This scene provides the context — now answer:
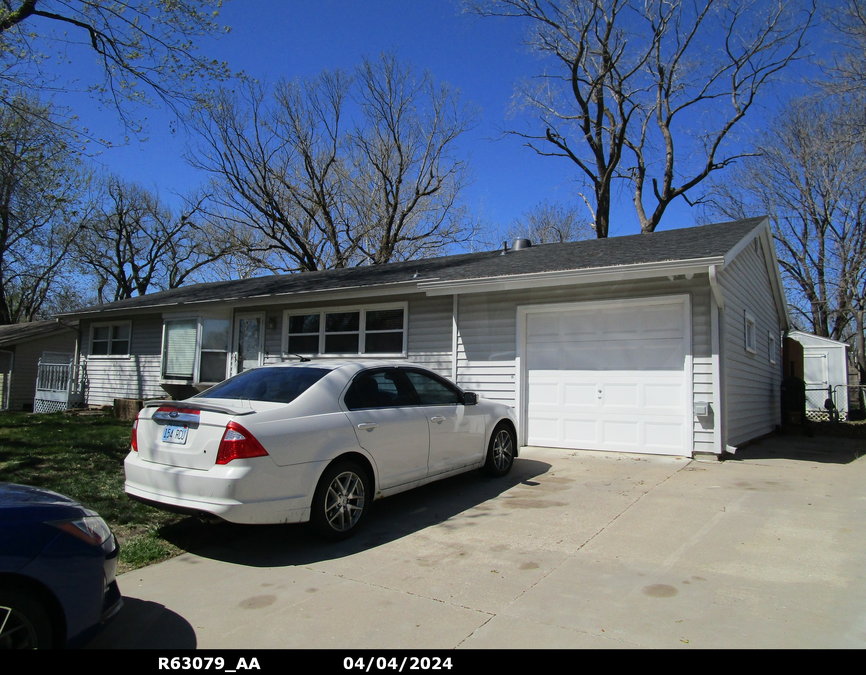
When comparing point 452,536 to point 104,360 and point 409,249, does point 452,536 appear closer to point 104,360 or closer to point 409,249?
point 104,360

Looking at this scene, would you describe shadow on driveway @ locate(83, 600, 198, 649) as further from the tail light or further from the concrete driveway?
the tail light

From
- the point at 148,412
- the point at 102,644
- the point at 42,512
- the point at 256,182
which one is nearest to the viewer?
the point at 42,512

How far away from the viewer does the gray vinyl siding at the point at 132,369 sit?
597 inches

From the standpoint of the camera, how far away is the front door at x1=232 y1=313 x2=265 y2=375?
13.0 meters

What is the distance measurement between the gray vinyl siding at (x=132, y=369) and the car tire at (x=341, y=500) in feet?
37.9

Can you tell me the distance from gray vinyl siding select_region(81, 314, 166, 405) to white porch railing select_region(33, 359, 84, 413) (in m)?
0.22

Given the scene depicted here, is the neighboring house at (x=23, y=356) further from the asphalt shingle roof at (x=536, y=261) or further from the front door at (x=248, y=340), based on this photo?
the front door at (x=248, y=340)

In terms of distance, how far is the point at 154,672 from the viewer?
2701mm

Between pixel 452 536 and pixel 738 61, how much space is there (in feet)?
77.6

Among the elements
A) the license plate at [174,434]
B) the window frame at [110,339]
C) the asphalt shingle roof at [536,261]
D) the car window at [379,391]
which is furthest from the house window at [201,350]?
the license plate at [174,434]

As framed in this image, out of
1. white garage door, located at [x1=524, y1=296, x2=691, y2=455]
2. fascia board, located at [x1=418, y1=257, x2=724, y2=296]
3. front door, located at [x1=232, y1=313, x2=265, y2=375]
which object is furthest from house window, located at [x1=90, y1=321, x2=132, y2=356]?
white garage door, located at [x1=524, y1=296, x2=691, y2=455]

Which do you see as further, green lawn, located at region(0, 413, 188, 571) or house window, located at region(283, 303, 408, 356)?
house window, located at region(283, 303, 408, 356)

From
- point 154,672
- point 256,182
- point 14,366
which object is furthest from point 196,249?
point 154,672

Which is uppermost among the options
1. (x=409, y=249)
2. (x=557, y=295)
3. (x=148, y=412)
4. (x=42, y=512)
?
(x=409, y=249)
